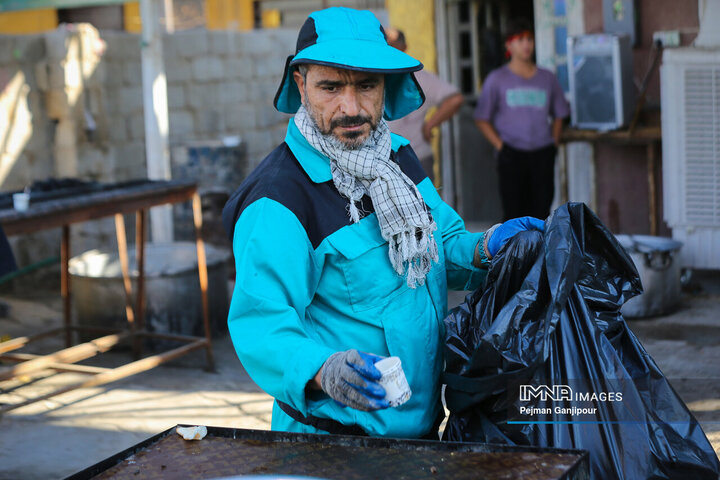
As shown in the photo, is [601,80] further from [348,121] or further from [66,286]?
[348,121]

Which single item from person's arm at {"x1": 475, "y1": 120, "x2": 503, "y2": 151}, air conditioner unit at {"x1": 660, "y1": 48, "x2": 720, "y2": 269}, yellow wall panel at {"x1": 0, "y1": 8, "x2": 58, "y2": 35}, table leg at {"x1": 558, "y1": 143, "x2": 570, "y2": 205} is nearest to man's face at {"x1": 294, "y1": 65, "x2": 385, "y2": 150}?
air conditioner unit at {"x1": 660, "y1": 48, "x2": 720, "y2": 269}

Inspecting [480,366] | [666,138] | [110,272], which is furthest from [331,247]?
[666,138]

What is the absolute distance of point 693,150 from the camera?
6.38 metres

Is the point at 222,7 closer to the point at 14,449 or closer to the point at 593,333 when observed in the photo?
the point at 14,449

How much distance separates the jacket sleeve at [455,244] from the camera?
7.91ft

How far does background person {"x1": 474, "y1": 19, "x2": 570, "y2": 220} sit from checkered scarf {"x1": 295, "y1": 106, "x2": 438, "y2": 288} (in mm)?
4861

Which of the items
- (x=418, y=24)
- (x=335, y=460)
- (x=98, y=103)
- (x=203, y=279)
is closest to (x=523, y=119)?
(x=418, y=24)

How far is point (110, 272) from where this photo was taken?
614 centimetres

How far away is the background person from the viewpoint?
6863mm

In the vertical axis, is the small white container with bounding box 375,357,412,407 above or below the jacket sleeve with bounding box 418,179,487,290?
below

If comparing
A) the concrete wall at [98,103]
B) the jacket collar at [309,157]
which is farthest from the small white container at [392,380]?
the concrete wall at [98,103]

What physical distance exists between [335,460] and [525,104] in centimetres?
534

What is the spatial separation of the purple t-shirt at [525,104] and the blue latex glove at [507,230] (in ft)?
15.2

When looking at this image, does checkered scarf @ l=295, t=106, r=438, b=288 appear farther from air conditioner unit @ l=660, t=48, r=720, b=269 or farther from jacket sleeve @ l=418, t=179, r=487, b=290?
air conditioner unit @ l=660, t=48, r=720, b=269
